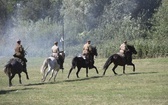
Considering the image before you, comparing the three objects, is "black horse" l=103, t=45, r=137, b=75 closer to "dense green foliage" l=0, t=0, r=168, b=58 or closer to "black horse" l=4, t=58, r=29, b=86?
"black horse" l=4, t=58, r=29, b=86

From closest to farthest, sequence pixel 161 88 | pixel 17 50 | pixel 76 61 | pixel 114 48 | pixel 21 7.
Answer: pixel 161 88
pixel 17 50
pixel 76 61
pixel 114 48
pixel 21 7

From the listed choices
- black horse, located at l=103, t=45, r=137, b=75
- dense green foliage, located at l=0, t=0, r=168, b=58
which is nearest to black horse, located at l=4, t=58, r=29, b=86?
black horse, located at l=103, t=45, r=137, b=75

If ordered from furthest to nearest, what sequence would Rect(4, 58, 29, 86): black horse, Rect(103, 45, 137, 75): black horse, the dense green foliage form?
1. the dense green foliage
2. Rect(103, 45, 137, 75): black horse
3. Rect(4, 58, 29, 86): black horse

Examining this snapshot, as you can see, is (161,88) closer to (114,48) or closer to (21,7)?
(114,48)

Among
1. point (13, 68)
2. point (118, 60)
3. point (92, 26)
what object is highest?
point (92, 26)

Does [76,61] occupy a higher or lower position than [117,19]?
lower

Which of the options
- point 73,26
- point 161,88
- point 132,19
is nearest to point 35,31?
point 73,26

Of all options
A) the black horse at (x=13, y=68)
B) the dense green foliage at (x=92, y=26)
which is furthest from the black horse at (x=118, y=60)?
the dense green foliage at (x=92, y=26)

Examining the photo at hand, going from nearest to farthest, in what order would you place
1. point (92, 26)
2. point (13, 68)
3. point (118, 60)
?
1. point (13, 68)
2. point (118, 60)
3. point (92, 26)

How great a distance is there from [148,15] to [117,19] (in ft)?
21.8

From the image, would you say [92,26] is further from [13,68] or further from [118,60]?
[13,68]

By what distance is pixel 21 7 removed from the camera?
9356 cm

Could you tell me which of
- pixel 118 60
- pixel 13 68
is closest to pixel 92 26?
pixel 118 60

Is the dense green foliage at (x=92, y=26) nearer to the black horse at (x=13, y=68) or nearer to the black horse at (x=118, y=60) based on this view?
the black horse at (x=118, y=60)
